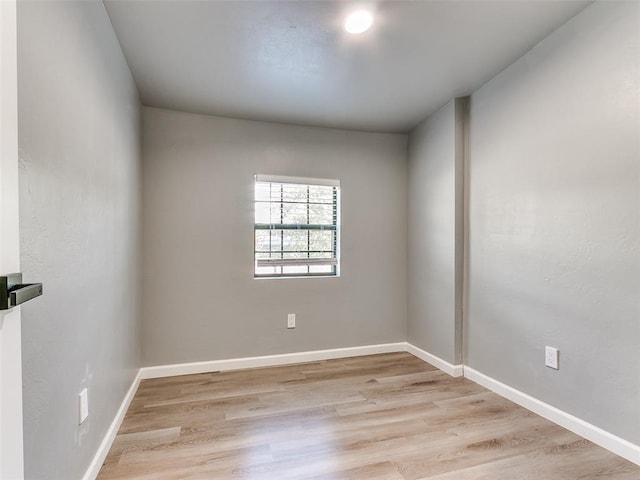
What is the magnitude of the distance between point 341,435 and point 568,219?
1.83 m

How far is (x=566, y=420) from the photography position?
1.87m

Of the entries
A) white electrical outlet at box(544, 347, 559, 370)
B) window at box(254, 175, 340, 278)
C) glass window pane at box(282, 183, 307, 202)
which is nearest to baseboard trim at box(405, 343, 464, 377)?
white electrical outlet at box(544, 347, 559, 370)

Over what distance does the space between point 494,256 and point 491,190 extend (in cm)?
50

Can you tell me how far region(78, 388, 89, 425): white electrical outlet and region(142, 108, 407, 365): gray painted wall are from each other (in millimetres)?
1322

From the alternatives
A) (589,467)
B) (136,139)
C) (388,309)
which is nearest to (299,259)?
(388,309)

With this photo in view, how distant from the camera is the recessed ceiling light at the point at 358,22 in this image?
1646 millimetres

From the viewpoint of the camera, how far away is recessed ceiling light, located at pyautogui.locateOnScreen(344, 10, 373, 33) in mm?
1646

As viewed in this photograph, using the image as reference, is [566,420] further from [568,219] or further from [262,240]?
[262,240]

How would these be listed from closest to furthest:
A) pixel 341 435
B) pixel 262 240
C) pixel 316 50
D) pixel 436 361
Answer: pixel 341 435
pixel 316 50
pixel 436 361
pixel 262 240

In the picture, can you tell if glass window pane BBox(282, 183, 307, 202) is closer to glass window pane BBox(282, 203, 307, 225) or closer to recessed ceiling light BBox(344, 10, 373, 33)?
glass window pane BBox(282, 203, 307, 225)

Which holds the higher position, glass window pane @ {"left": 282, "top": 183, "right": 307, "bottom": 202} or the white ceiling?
the white ceiling

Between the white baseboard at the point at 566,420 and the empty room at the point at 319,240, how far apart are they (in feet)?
0.04

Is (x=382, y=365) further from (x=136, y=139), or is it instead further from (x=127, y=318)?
(x=136, y=139)

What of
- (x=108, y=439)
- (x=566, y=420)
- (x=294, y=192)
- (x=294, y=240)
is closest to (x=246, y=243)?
(x=294, y=240)
